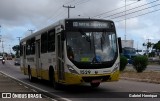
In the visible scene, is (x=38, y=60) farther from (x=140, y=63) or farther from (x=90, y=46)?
(x=140, y=63)

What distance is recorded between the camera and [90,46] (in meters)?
18.1

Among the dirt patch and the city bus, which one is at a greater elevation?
the city bus

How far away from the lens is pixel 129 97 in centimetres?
1598

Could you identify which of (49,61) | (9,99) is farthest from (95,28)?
(9,99)

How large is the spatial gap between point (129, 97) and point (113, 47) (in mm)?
3221

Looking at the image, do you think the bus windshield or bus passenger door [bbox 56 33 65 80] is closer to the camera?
the bus windshield

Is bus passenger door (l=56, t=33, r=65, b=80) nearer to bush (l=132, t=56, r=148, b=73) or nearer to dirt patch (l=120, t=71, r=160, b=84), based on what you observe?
dirt patch (l=120, t=71, r=160, b=84)

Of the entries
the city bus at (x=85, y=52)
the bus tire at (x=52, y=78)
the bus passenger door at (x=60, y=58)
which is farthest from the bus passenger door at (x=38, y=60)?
the bus passenger door at (x=60, y=58)

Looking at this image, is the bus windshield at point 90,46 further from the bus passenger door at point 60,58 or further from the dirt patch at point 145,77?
the dirt patch at point 145,77

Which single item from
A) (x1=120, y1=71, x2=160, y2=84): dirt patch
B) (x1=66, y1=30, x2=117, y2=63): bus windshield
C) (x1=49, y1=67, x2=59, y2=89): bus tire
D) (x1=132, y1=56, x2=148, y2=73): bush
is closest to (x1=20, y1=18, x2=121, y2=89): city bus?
(x1=66, y1=30, x2=117, y2=63): bus windshield

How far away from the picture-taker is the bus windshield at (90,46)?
17922 mm

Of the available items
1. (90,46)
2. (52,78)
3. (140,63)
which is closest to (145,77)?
(140,63)

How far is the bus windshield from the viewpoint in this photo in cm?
1792

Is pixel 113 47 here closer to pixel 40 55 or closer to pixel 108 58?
pixel 108 58
